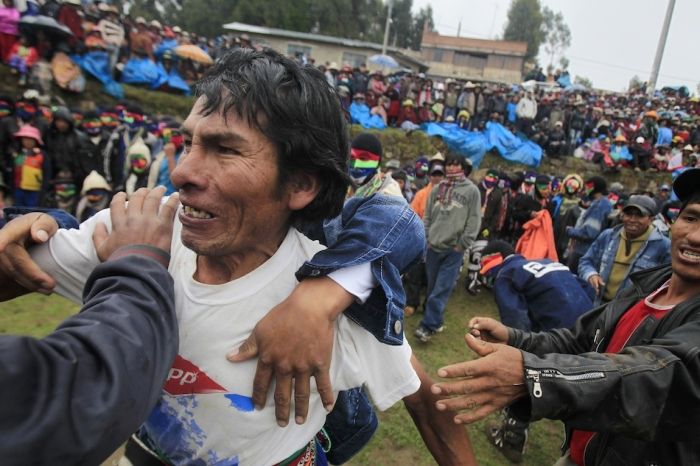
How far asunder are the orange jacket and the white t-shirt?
561cm

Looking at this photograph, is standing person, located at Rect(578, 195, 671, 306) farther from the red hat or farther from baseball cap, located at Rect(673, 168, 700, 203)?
the red hat

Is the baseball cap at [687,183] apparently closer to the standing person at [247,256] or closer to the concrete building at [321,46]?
the standing person at [247,256]

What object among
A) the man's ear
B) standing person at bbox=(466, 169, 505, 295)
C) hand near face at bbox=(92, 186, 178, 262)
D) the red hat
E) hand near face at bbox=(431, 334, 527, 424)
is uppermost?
the man's ear

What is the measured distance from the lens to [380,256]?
50.1 inches

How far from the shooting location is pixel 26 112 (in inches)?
270

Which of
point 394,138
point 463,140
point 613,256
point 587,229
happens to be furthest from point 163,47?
point 613,256

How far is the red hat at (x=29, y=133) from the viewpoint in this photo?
6172 mm

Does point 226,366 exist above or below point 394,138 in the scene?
below

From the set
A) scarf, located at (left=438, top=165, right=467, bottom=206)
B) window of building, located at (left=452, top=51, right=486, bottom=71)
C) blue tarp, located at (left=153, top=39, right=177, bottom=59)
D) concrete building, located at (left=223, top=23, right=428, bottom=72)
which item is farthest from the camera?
window of building, located at (left=452, top=51, right=486, bottom=71)

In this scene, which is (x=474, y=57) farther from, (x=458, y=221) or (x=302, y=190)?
(x=302, y=190)

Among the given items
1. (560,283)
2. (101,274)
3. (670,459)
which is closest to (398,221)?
(101,274)

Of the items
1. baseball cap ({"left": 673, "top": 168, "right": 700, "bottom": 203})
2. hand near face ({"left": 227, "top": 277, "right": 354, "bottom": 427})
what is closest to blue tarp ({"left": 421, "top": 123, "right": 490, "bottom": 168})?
baseball cap ({"left": 673, "top": 168, "right": 700, "bottom": 203})

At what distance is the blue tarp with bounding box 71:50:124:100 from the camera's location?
1066cm

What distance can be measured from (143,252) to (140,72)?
1262 centimetres
